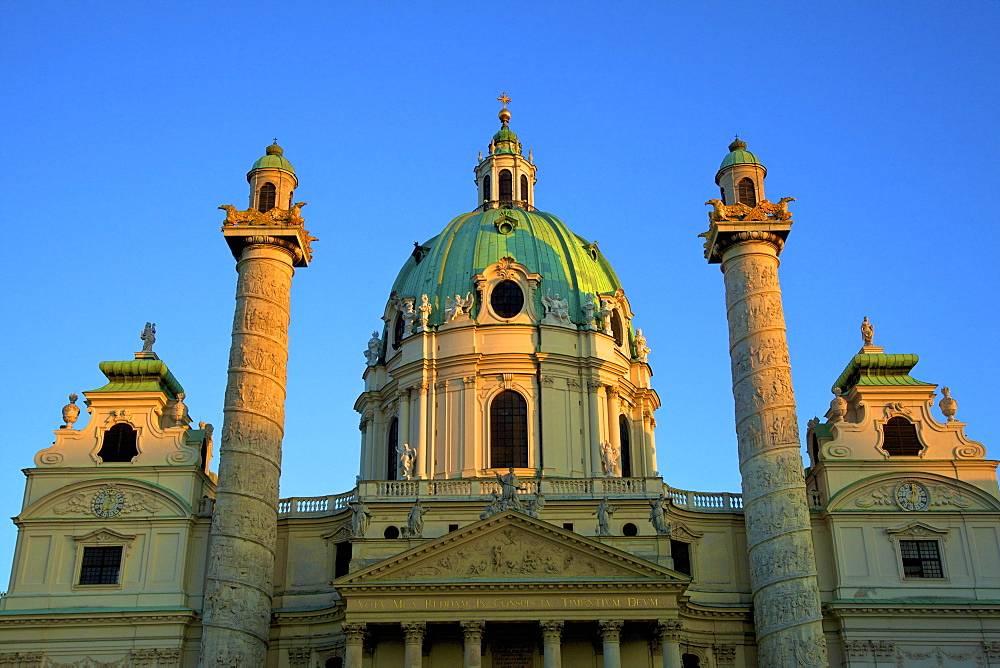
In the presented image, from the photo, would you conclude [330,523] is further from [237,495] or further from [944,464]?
[944,464]

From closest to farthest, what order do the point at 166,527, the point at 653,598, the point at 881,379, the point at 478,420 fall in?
the point at 653,598, the point at 166,527, the point at 881,379, the point at 478,420

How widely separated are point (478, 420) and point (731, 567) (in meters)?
10.9

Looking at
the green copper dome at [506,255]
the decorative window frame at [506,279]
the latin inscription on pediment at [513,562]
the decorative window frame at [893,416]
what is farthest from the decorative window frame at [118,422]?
the decorative window frame at [893,416]

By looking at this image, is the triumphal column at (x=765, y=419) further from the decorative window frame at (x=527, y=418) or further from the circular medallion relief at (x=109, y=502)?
the circular medallion relief at (x=109, y=502)

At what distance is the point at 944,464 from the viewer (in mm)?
38750

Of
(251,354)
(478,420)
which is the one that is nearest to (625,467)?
(478,420)

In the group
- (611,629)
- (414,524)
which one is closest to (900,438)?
(611,629)

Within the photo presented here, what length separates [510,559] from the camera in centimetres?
3609

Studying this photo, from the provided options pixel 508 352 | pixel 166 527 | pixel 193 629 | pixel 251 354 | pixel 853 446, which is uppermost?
pixel 508 352

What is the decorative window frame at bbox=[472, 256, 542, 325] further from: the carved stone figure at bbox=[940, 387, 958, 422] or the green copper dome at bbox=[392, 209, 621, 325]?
the carved stone figure at bbox=[940, 387, 958, 422]


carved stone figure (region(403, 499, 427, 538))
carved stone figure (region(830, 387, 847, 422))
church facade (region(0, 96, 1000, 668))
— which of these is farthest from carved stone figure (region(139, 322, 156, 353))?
Result: carved stone figure (region(830, 387, 847, 422))

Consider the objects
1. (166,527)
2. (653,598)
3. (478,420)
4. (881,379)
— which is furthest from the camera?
(478,420)

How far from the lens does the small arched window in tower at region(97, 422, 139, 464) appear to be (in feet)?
130

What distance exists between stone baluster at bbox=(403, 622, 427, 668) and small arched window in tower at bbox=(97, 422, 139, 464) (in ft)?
37.6
